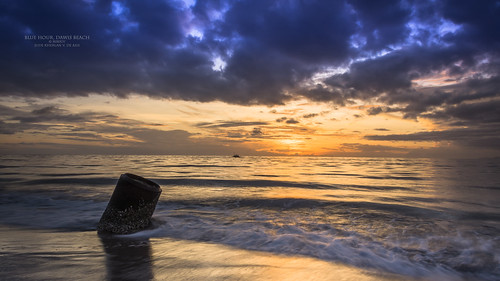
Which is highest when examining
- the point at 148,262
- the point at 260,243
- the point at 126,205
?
the point at 126,205

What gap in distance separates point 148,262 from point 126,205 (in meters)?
2.05

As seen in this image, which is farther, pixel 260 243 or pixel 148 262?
pixel 260 243

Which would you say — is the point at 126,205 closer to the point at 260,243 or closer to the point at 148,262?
the point at 148,262

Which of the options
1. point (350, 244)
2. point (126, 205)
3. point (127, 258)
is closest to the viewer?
point (127, 258)

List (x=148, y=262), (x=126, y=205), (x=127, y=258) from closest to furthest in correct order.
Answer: (x=148, y=262) → (x=127, y=258) → (x=126, y=205)

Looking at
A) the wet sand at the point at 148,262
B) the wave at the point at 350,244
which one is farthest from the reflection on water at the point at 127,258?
the wave at the point at 350,244

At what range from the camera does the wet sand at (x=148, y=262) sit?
3562 mm

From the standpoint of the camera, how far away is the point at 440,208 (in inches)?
380

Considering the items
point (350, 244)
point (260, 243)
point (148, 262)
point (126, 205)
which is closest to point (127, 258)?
point (148, 262)

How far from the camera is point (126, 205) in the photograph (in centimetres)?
574

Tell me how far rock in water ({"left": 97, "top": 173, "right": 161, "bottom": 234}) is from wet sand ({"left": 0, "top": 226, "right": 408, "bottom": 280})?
40 centimetres

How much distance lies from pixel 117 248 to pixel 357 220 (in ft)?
20.8

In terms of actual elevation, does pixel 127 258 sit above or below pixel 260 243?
above

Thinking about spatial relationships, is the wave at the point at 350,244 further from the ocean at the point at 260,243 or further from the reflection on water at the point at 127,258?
the reflection on water at the point at 127,258
